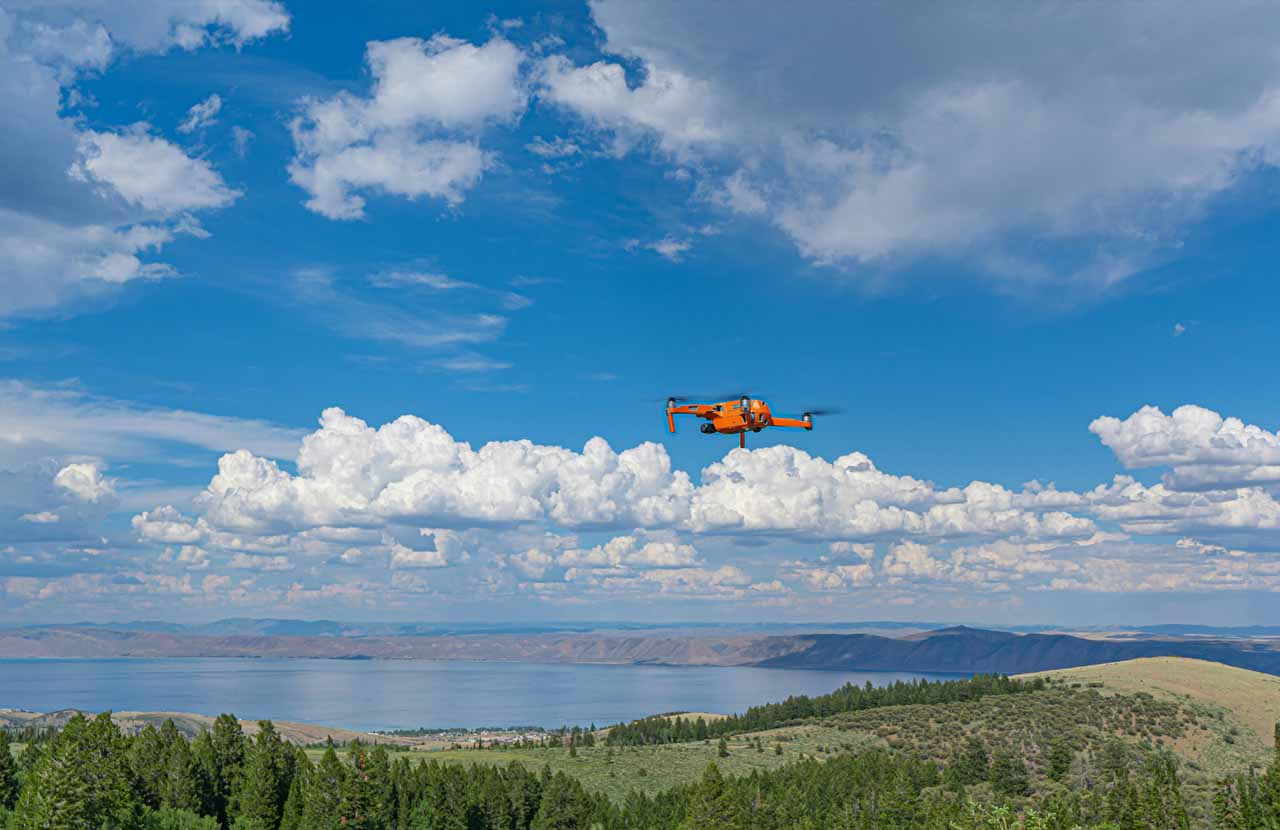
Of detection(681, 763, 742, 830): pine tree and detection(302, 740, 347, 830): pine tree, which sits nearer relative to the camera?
detection(302, 740, 347, 830): pine tree

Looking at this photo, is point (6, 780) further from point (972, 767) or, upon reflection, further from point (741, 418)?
point (972, 767)

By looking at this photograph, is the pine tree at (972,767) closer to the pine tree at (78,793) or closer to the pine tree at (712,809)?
the pine tree at (712,809)

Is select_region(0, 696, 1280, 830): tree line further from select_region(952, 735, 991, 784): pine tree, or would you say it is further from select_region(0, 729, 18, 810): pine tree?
select_region(952, 735, 991, 784): pine tree

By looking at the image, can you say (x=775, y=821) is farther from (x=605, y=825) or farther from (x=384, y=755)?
(x=384, y=755)

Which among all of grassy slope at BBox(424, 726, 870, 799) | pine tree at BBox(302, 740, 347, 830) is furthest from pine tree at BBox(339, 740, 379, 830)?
grassy slope at BBox(424, 726, 870, 799)

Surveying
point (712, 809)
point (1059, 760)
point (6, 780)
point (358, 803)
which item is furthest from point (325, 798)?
point (1059, 760)

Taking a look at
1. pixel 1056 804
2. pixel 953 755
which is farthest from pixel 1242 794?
pixel 953 755

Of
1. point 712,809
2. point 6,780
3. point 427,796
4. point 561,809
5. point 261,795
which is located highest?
point 6,780

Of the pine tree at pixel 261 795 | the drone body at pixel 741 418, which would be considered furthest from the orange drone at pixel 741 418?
the pine tree at pixel 261 795

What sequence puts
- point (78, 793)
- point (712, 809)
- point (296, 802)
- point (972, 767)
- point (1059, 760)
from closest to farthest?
point (78, 793), point (296, 802), point (712, 809), point (972, 767), point (1059, 760)

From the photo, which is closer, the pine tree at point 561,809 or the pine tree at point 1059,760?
the pine tree at point 561,809

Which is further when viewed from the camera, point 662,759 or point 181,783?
point 662,759

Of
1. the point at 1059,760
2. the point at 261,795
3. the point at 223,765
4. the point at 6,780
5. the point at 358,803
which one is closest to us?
the point at 358,803
